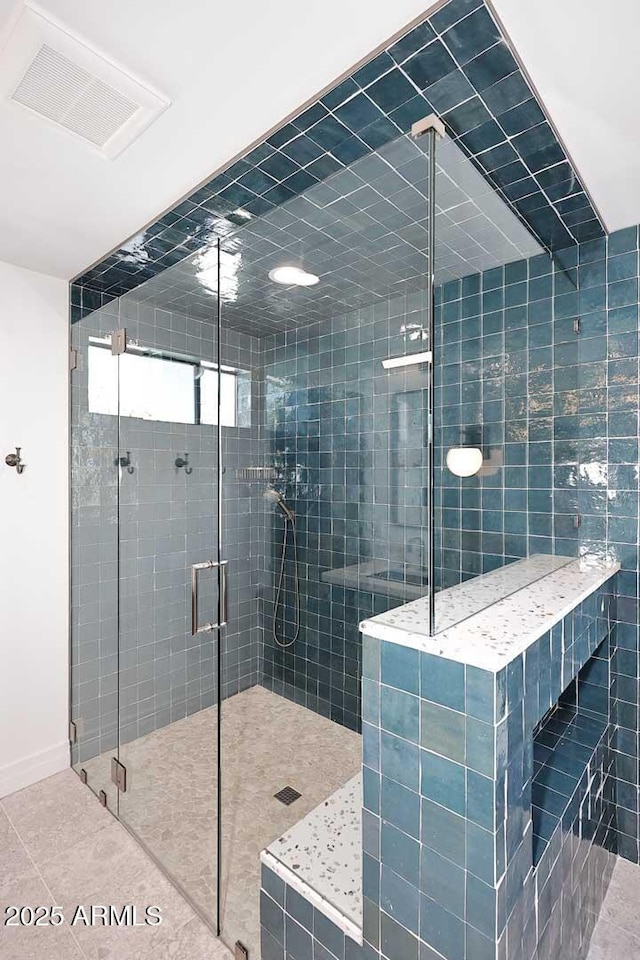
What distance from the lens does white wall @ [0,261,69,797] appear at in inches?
94.0

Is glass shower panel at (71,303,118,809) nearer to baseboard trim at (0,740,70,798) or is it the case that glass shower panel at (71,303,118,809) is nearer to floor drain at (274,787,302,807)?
baseboard trim at (0,740,70,798)

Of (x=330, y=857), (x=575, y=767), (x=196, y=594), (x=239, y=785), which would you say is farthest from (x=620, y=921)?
(x=196, y=594)

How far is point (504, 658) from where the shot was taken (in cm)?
96

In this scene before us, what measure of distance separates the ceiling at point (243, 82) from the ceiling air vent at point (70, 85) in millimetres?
34

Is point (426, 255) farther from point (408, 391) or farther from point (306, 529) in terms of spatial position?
point (306, 529)

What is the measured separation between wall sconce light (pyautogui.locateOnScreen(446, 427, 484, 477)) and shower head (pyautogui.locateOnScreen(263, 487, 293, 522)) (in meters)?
0.48

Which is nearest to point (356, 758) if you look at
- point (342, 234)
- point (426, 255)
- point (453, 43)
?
point (426, 255)

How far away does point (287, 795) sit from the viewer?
1.42 meters

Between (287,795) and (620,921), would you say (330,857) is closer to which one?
(287,795)

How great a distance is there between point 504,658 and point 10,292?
2.73m

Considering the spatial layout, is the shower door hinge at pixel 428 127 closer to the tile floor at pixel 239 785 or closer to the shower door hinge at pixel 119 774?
the tile floor at pixel 239 785

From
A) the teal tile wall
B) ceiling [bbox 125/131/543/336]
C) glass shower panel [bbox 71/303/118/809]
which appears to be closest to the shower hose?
the teal tile wall

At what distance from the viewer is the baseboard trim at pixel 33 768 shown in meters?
2.36

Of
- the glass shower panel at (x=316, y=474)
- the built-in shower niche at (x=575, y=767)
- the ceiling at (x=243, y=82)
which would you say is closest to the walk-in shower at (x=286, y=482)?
the glass shower panel at (x=316, y=474)
